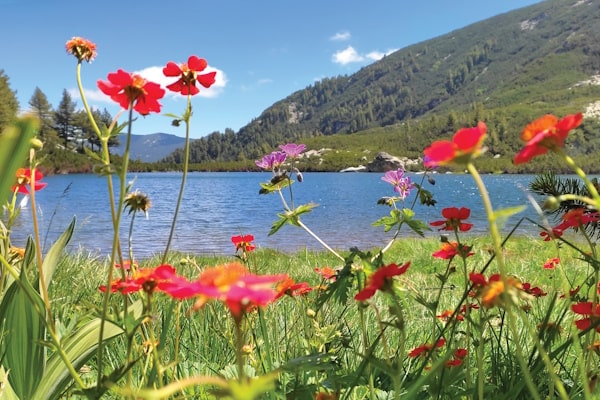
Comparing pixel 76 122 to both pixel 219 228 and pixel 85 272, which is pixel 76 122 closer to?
pixel 219 228

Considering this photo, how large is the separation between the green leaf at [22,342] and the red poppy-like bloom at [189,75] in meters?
0.63

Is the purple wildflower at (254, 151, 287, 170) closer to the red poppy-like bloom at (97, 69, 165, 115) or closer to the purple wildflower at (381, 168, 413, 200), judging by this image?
the purple wildflower at (381, 168, 413, 200)

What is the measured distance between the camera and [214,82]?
1016mm

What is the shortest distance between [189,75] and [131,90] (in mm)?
242

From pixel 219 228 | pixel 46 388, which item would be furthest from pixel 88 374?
pixel 219 228

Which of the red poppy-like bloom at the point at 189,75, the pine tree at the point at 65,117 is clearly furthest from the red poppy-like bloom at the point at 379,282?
the pine tree at the point at 65,117

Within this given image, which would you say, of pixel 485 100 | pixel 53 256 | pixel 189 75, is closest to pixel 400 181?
pixel 189 75

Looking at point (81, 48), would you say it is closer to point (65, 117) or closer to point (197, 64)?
point (197, 64)

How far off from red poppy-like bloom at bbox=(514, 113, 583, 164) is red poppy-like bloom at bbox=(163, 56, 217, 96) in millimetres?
669

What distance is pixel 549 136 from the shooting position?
559 mm

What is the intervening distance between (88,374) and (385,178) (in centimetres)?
136

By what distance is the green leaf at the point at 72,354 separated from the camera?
1103 millimetres

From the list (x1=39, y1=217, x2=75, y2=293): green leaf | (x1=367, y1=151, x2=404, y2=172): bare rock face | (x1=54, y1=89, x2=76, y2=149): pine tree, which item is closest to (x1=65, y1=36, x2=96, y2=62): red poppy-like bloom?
(x1=39, y1=217, x2=75, y2=293): green leaf

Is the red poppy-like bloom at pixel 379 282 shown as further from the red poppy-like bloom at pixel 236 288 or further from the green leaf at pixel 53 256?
the green leaf at pixel 53 256
